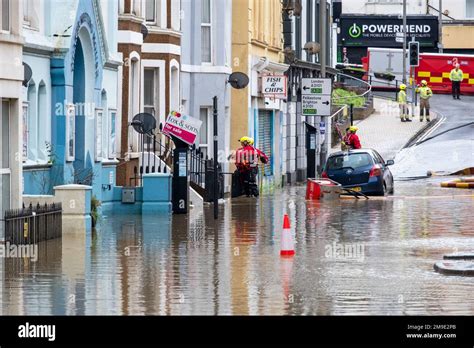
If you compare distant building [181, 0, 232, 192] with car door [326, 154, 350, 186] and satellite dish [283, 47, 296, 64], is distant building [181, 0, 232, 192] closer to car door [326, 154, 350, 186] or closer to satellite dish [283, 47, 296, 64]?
car door [326, 154, 350, 186]

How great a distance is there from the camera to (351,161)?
139 ft

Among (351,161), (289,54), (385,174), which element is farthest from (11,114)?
(289,54)

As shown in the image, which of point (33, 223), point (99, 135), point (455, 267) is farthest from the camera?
point (99, 135)

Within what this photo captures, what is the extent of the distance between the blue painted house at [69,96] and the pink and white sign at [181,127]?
161 cm

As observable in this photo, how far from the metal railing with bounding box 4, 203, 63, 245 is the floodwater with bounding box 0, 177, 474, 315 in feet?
0.98

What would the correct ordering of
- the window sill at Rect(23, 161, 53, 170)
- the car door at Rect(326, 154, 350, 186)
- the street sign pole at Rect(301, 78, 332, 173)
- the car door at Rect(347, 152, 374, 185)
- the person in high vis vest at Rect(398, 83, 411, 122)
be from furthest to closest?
the person in high vis vest at Rect(398, 83, 411, 122), the street sign pole at Rect(301, 78, 332, 173), the car door at Rect(326, 154, 350, 186), the car door at Rect(347, 152, 374, 185), the window sill at Rect(23, 161, 53, 170)

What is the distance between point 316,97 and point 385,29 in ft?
157

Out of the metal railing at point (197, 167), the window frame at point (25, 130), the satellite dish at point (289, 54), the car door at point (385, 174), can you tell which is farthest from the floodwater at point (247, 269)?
the satellite dish at point (289, 54)

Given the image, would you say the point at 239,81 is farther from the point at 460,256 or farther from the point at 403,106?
the point at 403,106

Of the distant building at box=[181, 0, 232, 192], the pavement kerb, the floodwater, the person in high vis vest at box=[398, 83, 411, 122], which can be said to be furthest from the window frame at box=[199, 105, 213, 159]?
the person in high vis vest at box=[398, 83, 411, 122]

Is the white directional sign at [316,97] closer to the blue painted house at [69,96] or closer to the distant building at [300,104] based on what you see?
the distant building at [300,104]

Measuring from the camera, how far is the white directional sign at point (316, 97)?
5009 cm

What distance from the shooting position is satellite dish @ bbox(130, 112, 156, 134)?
3609 centimetres

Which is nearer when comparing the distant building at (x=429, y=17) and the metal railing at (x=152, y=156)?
the metal railing at (x=152, y=156)
